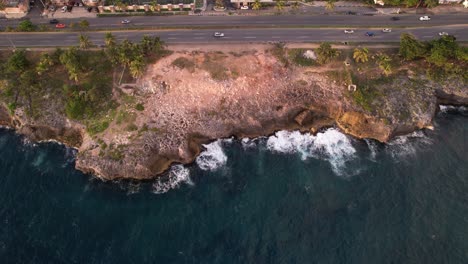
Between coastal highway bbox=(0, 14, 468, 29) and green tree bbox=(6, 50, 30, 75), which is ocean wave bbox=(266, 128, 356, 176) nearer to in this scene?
coastal highway bbox=(0, 14, 468, 29)

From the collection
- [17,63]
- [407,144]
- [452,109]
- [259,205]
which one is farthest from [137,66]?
[452,109]

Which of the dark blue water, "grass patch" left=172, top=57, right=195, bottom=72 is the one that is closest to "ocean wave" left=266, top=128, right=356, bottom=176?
the dark blue water

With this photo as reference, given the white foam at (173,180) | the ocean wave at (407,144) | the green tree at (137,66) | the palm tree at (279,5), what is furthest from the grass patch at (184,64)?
the ocean wave at (407,144)

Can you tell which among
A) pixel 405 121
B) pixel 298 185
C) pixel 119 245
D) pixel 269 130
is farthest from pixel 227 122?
pixel 405 121

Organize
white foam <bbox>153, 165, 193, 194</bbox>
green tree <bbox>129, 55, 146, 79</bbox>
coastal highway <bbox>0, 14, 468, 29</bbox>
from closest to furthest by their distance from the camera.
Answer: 1. white foam <bbox>153, 165, 193, 194</bbox>
2. green tree <bbox>129, 55, 146, 79</bbox>
3. coastal highway <bbox>0, 14, 468, 29</bbox>

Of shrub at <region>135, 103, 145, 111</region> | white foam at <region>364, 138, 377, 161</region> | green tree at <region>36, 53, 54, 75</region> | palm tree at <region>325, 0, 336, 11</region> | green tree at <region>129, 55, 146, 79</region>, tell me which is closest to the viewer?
white foam at <region>364, 138, 377, 161</region>

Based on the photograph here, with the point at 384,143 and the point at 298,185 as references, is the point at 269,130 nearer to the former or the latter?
the point at 298,185
